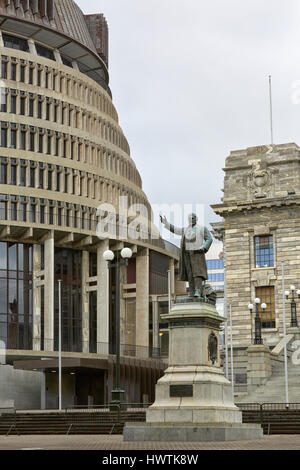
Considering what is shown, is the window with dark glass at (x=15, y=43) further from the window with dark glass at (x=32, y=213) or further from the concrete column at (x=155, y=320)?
the concrete column at (x=155, y=320)

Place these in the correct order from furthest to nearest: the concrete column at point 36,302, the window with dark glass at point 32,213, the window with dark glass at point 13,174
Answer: the window with dark glass at point 13,174 < the concrete column at point 36,302 < the window with dark glass at point 32,213

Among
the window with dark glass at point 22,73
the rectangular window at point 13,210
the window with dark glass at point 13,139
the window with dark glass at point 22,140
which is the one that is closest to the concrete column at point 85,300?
the rectangular window at point 13,210

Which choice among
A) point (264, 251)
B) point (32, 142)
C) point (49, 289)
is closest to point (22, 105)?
point (32, 142)

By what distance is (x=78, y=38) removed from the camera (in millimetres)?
91938

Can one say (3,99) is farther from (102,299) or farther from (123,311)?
(123,311)

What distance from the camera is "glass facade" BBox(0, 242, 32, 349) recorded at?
80.8m

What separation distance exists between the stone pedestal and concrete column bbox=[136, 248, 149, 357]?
194 feet

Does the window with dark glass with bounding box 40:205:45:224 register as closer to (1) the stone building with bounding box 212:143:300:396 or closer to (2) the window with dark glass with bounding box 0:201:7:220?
(2) the window with dark glass with bounding box 0:201:7:220

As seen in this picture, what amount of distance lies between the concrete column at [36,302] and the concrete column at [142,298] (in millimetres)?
10966

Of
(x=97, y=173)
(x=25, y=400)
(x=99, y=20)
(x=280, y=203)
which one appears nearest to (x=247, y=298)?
(x=280, y=203)

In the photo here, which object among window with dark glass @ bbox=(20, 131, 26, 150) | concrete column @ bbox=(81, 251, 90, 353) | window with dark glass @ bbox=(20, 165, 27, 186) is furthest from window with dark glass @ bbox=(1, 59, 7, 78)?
concrete column @ bbox=(81, 251, 90, 353)

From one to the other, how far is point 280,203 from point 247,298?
7.27 m

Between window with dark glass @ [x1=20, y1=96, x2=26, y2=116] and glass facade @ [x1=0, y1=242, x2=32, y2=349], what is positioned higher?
window with dark glass @ [x1=20, y1=96, x2=26, y2=116]

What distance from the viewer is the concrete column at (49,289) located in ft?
265
